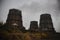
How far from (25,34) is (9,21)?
18.1 feet

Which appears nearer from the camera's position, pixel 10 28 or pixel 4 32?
pixel 4 32

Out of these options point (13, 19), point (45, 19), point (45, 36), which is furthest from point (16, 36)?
point (45, 19)

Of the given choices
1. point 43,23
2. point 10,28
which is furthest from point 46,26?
point 10,28

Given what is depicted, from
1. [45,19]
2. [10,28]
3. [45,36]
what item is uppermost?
[45,19]

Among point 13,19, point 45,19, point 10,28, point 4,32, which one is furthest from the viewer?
point 45,19

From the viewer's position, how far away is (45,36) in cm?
506

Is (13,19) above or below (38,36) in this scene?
above

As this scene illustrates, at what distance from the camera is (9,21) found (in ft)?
32.6

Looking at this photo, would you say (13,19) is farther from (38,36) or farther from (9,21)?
(38,36)

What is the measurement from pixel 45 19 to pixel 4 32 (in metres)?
6.72

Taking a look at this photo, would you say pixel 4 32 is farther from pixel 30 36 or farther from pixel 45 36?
pixel 45 36

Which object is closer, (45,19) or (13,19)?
(13,19)

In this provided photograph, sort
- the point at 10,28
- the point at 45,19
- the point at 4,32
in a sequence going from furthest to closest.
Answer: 1. the point at 45,19
2. the point at 10,28
3. the point at 4,32

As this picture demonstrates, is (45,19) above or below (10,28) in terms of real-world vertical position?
above
